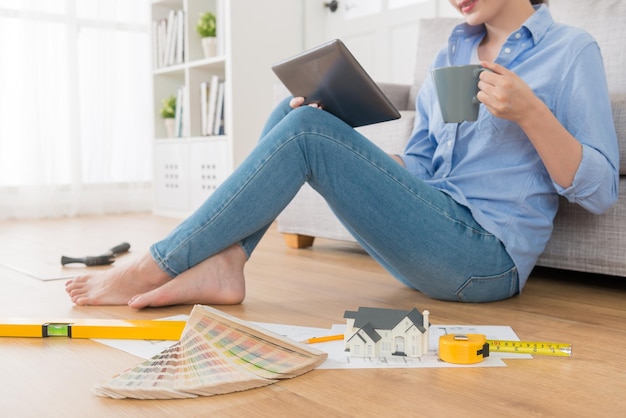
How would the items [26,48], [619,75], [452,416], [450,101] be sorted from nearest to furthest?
[452,416] < [450,101] < [619,75] < [26,48]

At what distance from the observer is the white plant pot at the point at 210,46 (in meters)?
3.38

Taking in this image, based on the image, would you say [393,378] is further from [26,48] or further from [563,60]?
[26,48]

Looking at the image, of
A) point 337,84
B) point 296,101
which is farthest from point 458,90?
point 296,101

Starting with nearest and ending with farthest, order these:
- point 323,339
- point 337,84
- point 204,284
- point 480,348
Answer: point 480,348 < point 323,339 < point 337,84 < point 204,284

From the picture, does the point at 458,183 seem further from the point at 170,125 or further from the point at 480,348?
the point at 170,125

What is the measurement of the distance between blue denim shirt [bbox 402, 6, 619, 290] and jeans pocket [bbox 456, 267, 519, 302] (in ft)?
0.08

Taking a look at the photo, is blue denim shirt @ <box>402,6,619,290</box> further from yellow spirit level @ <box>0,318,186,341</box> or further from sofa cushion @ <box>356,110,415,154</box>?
yellow spirit level @ <box>0,318,186,341</box>

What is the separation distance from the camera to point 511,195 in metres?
1.31

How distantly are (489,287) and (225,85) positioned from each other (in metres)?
2.24

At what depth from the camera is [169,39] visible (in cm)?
365

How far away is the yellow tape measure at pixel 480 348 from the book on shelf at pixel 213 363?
192 millimetres

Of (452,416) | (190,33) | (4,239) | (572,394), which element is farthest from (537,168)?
(190,33)

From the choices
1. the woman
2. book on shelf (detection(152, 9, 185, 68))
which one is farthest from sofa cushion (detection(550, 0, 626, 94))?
book on shelf (detection(152, 9, 185, 68))

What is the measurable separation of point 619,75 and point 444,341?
1.09 meters
